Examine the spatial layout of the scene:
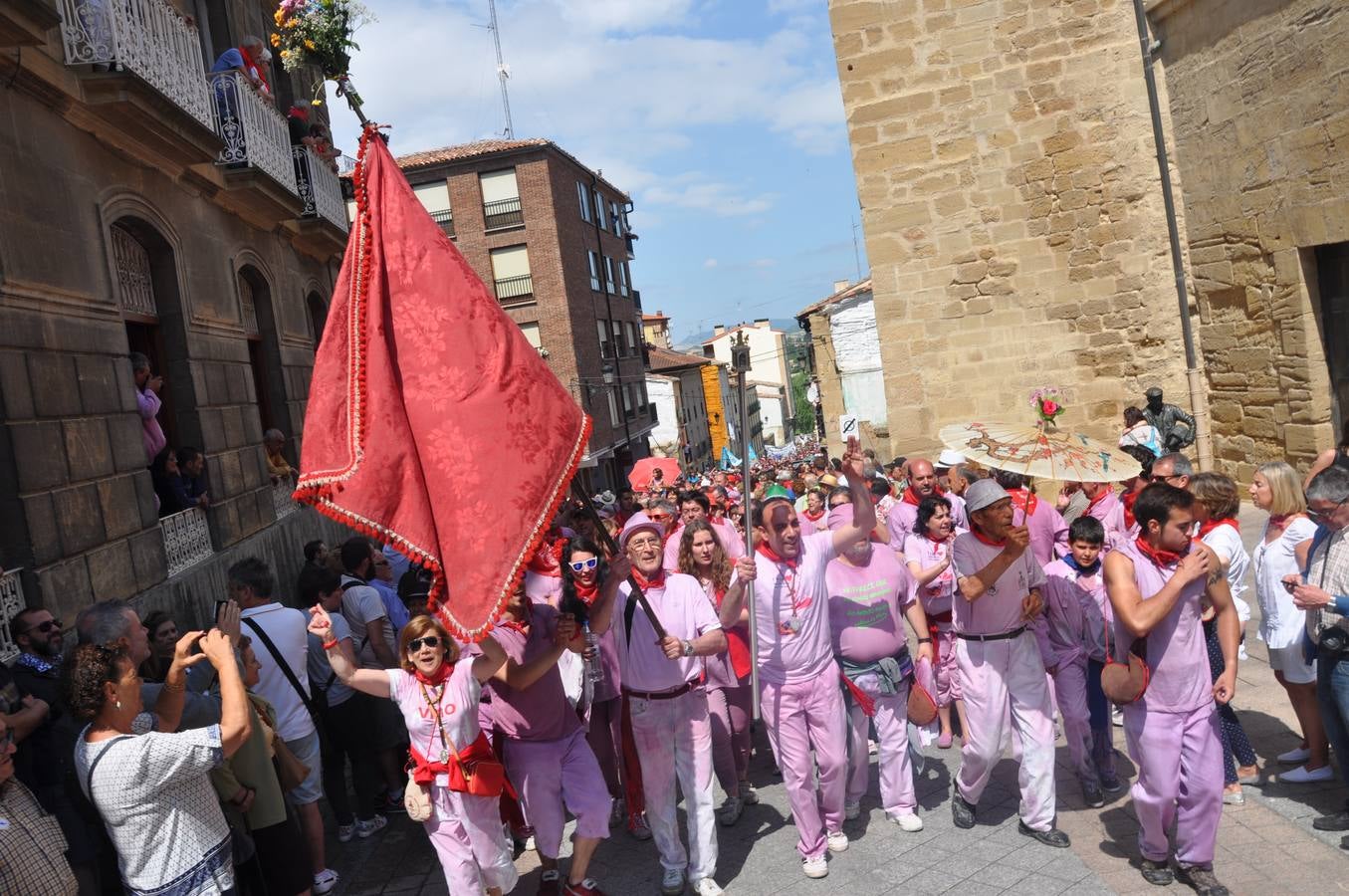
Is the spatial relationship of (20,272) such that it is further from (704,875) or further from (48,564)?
(704,875)

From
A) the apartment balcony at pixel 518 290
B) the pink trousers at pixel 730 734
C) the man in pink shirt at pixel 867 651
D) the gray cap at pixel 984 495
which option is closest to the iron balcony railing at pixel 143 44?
the pink trousers at pixel 730 734

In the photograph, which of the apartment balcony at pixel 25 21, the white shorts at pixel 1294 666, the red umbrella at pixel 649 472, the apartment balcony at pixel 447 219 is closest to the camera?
the white shorts at pixel 1294 666

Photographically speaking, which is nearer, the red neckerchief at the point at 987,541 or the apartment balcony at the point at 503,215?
the red neckerchief at the point at 987,541

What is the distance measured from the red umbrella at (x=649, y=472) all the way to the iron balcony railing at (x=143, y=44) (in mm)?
5447

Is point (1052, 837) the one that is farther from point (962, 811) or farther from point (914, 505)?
point (914, 505)

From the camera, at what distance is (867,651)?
18.2ft

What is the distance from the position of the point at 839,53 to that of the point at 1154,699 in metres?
9.24

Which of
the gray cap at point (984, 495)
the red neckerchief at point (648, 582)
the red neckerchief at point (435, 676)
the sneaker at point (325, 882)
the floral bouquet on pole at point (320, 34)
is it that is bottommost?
the sneaker at point (325, 882)

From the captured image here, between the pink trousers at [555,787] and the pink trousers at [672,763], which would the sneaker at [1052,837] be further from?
the pink trousers at [555,787]

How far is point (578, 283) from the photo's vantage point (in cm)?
3956

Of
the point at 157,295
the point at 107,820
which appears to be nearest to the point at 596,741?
the point at 107,820

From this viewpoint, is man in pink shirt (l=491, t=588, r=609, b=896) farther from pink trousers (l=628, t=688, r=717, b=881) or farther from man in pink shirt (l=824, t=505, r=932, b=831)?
man in pink shirt (l=824, t=505, r=932, b=831)

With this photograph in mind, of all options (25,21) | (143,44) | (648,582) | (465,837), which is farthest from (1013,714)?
(143,44)

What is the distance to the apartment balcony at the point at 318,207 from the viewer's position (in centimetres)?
1305
